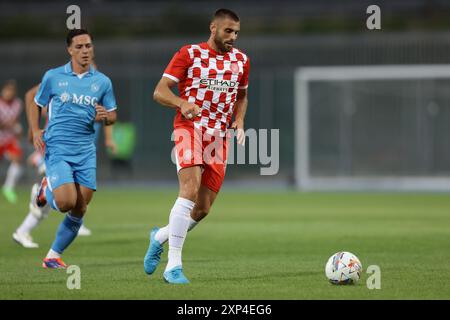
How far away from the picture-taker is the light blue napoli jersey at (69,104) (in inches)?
404

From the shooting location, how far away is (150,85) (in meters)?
31.7

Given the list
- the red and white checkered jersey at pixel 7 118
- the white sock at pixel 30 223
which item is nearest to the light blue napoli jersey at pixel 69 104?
the white sock at pixel 30 223

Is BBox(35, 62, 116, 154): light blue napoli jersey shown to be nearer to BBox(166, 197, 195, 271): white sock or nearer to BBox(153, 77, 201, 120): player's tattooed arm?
BBox(153, 77, 201, 120): player's tattooed arm

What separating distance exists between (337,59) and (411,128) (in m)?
3.68

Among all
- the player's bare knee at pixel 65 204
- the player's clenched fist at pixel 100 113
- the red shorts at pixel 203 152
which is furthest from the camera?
the player's clenched fist at pixel 100 113

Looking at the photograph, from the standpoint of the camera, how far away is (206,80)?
9148 millimetres

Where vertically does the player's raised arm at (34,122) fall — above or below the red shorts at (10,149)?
above

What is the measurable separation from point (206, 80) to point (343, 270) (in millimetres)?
2114

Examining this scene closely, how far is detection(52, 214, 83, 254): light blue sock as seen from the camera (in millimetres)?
10289

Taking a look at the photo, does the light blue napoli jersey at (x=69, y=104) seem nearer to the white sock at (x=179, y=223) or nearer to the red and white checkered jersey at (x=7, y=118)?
the white sock at (x=179, y=223)

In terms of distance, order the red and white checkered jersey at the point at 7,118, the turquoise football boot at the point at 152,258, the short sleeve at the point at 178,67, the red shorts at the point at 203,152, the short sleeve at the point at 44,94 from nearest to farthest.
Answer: the red shorts at the point at 203,152, the short sleeve at the point at 178,67, the turquoise football boot at the point at 152,258, the short sleeve at the point at 44,94, the red and white checkered jersey at the point at 7,118

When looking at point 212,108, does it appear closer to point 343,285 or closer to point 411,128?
point 343,285

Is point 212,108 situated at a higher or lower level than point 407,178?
higher
